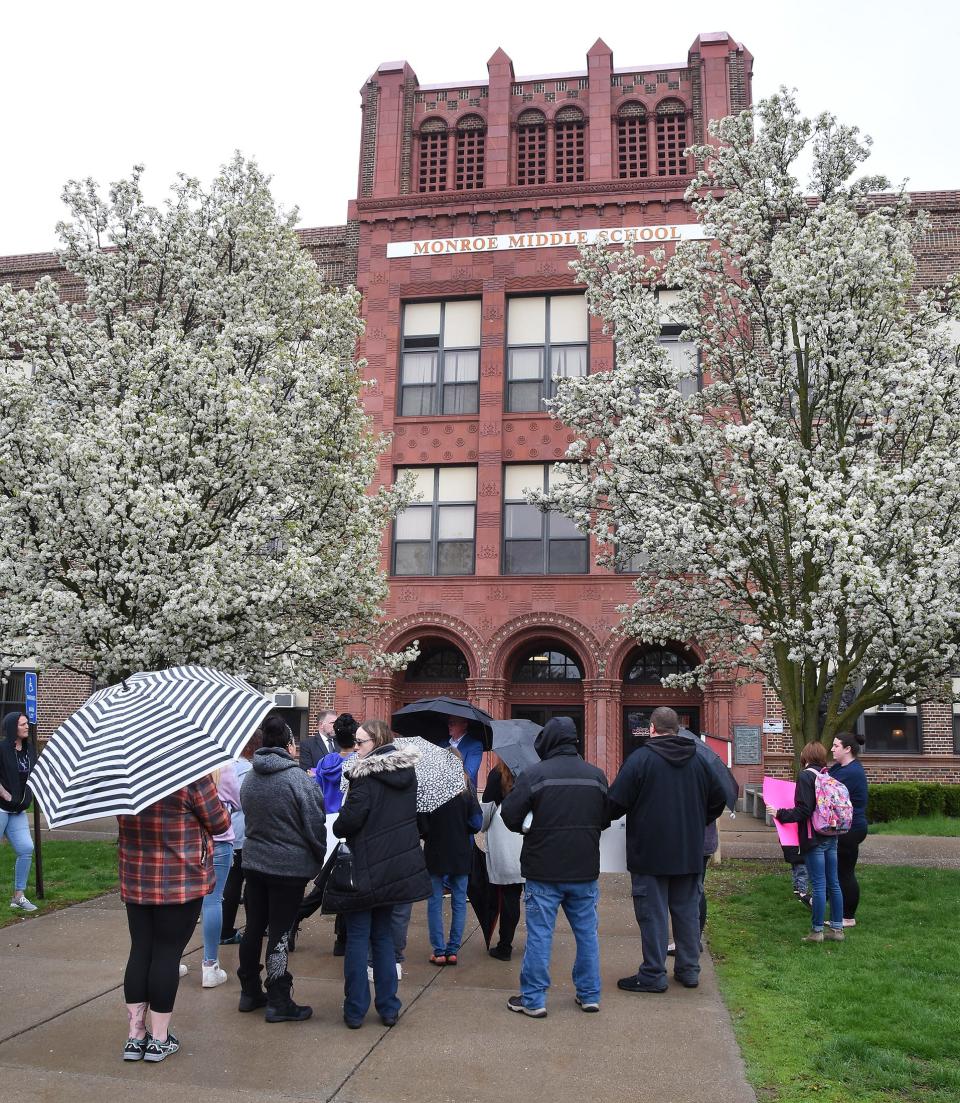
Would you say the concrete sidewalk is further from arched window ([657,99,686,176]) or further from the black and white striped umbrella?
arched window ([657,99,686,176])

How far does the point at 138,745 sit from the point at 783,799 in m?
6.25

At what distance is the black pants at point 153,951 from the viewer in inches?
216

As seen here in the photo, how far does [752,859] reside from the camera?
13.9m

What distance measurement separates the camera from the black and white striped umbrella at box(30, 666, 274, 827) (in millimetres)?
4926

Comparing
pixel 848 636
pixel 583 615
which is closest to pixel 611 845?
pixel 848 636

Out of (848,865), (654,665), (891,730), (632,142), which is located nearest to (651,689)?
(654,665)

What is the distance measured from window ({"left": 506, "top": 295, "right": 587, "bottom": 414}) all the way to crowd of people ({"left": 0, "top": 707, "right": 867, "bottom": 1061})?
53.2ft

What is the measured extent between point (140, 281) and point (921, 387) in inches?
431

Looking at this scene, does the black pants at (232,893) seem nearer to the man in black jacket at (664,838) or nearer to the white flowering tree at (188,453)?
the man in black jacket at (664,838)

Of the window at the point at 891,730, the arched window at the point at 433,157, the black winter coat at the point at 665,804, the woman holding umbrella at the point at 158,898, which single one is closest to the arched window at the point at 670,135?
the arched window at the point at 433,157

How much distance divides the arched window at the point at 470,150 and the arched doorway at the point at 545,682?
1250 cm

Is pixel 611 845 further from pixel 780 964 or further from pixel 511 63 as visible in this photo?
pixel 511 63

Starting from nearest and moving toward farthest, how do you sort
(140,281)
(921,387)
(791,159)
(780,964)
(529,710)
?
(780,964)
(921,387)
(791,159)
(140,281)
(529,710)

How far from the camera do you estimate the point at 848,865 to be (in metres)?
9.20
